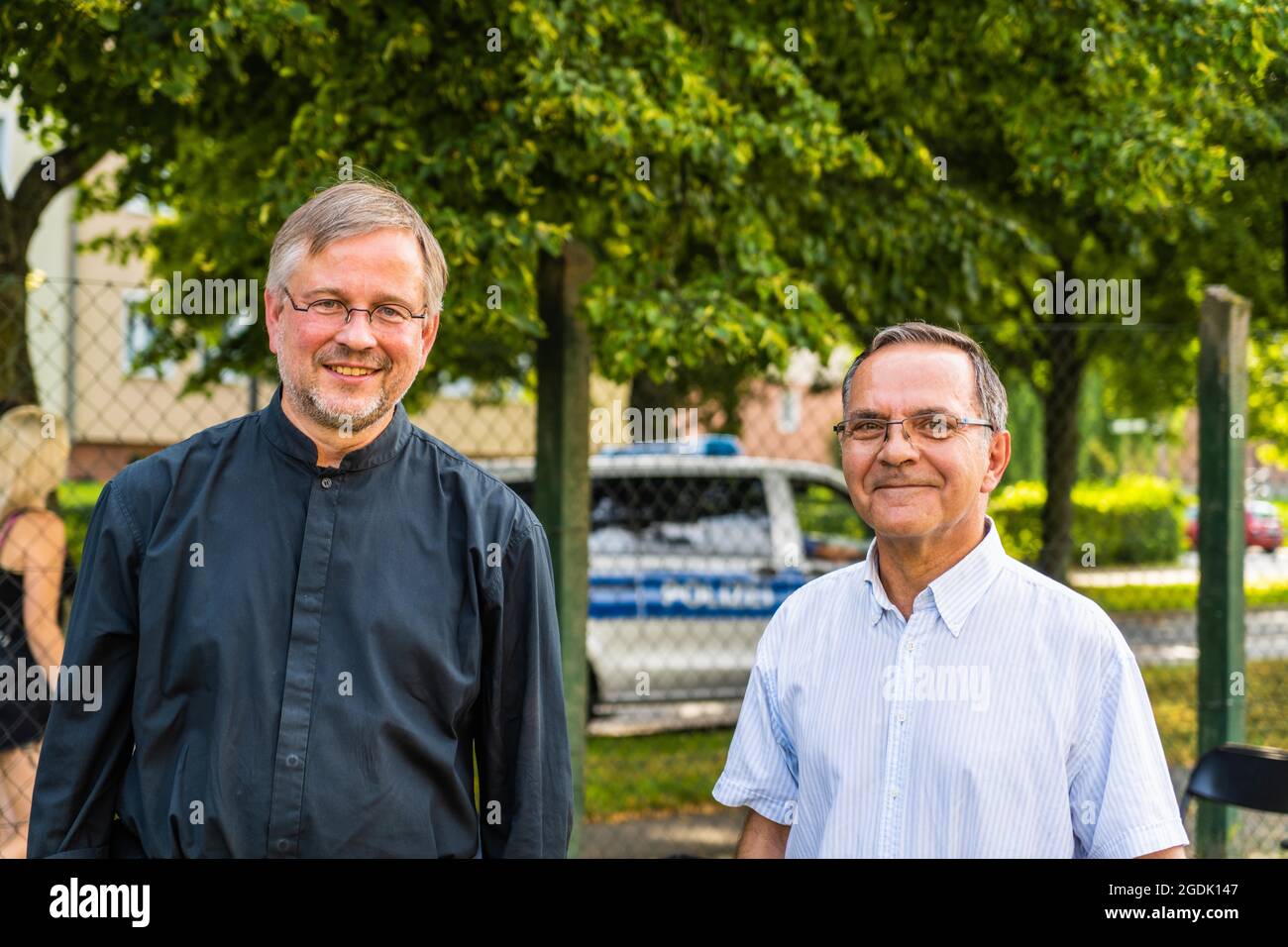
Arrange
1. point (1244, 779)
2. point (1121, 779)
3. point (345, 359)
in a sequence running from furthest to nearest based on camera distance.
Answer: point (1244, 779), point (345, 359), point (1121, 779)

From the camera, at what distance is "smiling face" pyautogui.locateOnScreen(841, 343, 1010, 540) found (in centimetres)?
212

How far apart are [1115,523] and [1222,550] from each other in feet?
55.8

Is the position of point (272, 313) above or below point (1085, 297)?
below

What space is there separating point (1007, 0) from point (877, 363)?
11.6ft

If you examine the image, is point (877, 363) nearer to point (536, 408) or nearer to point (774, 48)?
point (536, 408)

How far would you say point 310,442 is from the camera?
225 centimetres

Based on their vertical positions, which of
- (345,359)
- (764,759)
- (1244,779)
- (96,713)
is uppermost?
(345,359)

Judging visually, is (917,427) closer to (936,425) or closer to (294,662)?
(936,425)

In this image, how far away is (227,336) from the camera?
8703mm

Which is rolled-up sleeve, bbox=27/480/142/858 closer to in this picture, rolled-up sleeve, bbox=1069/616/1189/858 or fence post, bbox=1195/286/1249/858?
rolled-up sleeve, bbox=1069/616/1189/858

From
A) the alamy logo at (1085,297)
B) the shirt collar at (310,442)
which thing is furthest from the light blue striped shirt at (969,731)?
the alamy logo at (1085,297)

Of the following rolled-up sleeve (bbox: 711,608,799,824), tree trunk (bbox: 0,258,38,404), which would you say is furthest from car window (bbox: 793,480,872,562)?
rolled-up sleeve (bbox: 711,608,799,824)
